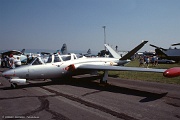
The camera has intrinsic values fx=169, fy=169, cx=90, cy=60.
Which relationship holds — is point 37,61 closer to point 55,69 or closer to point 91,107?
point 55,69

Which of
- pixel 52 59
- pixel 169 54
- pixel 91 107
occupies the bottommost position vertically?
pixel 91 107

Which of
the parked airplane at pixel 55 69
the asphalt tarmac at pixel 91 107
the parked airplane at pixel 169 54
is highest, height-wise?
the parked airplane at pixel 169 54

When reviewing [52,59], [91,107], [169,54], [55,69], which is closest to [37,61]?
[52,59]

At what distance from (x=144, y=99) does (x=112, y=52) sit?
10212 mm

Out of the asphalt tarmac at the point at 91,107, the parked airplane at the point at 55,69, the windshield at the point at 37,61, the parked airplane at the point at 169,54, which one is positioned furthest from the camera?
the parked airplane at the point at 169,54

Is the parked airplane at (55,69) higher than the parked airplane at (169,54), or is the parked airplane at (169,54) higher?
the parked airplane at (169,54)

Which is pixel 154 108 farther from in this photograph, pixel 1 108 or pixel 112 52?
pixel 112 52

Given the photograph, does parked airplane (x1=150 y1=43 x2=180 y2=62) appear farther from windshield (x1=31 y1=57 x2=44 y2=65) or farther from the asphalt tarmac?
the asphalt tarmac

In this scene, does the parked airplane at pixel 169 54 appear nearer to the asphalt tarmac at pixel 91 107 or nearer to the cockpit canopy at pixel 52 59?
the cockpit canopy at pixel 52 59

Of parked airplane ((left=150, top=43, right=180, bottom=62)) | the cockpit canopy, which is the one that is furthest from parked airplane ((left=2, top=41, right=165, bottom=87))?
parked airplane ((left=150, top=43, right=180, bottom=62))

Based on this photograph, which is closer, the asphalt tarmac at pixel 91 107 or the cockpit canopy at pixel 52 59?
the asphalt tarmac at pixel 91 107

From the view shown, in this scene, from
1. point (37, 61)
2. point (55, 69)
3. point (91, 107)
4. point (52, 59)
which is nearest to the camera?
point (91, 107)

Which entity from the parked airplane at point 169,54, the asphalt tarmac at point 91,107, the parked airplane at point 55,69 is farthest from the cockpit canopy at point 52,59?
the parked airplane at point 169,54

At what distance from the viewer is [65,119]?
17.3ft
